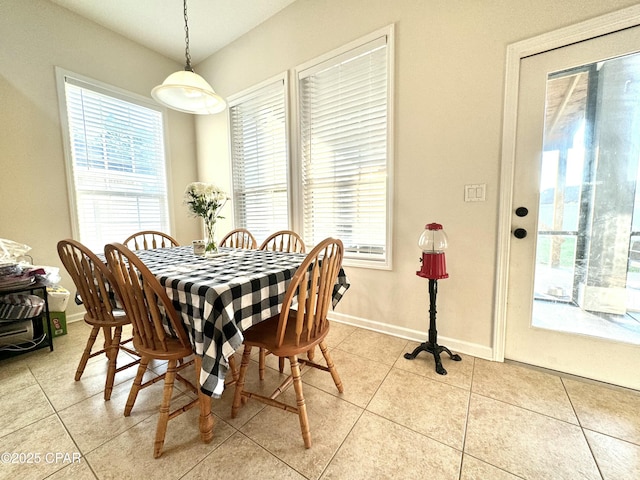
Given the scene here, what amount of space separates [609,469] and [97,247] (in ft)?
12.9

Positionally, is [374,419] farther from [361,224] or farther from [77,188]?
[77,188]

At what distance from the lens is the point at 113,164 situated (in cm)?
275

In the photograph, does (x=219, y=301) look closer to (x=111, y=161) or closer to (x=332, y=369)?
(x=332, y=369)

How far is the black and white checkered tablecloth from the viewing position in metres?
0.96

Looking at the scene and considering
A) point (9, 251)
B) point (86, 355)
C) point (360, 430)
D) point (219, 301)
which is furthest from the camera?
point (9, 251)

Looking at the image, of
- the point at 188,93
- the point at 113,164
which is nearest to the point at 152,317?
the point at 188,93

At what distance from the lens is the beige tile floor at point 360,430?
40.1 inches

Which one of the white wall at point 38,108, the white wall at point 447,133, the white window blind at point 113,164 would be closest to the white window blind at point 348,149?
the white wall at point 447,133

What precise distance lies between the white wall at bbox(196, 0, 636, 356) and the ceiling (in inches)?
26.6

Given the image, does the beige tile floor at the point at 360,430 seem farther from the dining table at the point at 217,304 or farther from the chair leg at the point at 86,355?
the dining table at the point at 217,304

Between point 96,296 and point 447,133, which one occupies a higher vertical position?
point 447,133

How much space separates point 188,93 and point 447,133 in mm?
1777

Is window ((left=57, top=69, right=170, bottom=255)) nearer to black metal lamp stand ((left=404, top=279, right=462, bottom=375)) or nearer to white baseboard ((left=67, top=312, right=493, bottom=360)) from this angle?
white baseboard ((left=67, top=312, right=493, bottom=360))

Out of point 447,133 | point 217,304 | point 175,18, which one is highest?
point 175,18
